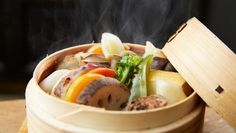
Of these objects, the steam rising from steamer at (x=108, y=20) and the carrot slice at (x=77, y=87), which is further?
the steam rising from steamer at (x=108, y=20)

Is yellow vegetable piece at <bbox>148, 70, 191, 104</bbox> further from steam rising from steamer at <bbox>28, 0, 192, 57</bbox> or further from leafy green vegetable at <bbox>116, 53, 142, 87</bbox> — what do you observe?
steam rising from steamer at <bbox>28, 0, 192, 57</bbox>

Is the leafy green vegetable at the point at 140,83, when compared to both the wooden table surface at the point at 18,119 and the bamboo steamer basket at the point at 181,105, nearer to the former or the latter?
the bamboo steamer basket at the point at 181,105

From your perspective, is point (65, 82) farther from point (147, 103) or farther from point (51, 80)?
point (147, 103)

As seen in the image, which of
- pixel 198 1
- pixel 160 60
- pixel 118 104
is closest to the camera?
pixel 118 104

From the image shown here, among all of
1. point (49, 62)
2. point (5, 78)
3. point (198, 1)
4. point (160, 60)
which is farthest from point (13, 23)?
point (160, 60)

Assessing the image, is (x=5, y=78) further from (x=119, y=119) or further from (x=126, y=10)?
(x=119, y=119)

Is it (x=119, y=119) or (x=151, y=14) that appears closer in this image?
(x=119, y=119)

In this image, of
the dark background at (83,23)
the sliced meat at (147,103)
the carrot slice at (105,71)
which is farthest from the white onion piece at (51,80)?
Answer: the dark background at (83,23)
